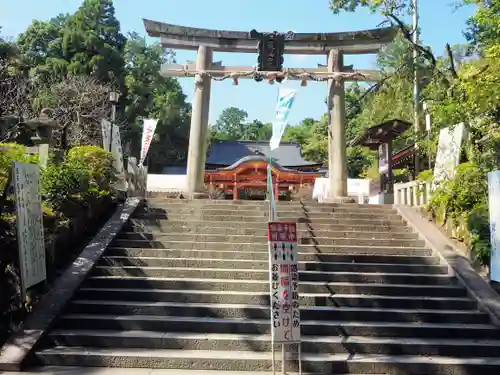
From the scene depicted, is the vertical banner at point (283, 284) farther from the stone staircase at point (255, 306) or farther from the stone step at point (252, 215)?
the stone step at point (252, 215)

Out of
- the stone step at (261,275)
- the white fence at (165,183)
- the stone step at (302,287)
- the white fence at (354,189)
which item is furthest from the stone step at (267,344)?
the white fence at (165,183)

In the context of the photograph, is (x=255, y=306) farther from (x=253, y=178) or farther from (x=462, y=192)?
(x=253, y=178)

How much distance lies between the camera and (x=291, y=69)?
1280cm

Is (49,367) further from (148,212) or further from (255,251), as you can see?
(148,212)

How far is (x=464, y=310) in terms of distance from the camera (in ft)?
19.7

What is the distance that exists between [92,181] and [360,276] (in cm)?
524

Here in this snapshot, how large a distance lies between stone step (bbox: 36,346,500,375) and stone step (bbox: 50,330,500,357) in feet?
0.62

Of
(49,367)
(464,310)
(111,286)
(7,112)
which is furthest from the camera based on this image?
(7,112)

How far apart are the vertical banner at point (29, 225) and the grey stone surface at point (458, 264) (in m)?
5.76

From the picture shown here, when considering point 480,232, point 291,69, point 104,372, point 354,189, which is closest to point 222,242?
point 104,372

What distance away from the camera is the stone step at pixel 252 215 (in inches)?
349

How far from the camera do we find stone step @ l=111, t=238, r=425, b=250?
760 cm

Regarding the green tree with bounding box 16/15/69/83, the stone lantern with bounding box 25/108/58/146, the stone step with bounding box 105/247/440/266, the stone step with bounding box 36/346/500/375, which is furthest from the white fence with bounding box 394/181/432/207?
the green tree with bounding box 16/15/69/83

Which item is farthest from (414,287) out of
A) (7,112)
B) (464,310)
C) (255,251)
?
(7,112)
